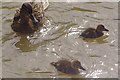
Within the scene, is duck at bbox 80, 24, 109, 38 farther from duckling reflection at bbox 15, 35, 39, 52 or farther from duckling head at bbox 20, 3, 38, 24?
duckling head at bbox 20, 3, 38, 24

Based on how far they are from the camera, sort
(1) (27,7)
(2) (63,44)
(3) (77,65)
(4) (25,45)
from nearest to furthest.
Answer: (3) (77,65) < (2) (63,44) < (4) (25,45) < (1) (27,7)

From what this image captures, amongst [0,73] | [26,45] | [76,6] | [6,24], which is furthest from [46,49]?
[76,6]

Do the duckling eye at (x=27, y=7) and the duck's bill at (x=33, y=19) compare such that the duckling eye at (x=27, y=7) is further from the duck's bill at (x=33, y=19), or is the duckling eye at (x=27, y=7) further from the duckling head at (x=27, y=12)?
the duck's bill at (x=33, y=19)

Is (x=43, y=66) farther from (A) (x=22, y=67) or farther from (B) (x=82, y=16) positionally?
(B) (x=82, y=16)

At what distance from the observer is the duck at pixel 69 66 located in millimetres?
3600

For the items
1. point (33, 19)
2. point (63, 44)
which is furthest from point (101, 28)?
point (33, 19)

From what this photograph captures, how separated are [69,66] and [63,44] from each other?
74cm

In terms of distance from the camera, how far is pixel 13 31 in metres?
4.87

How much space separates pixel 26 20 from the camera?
4.92m

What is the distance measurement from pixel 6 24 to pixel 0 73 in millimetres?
1569

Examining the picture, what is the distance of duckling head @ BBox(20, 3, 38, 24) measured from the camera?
4.84 m

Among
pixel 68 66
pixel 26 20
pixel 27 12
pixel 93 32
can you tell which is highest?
pixel 27 12

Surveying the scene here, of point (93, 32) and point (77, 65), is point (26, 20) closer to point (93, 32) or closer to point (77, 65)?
point (93, 32)

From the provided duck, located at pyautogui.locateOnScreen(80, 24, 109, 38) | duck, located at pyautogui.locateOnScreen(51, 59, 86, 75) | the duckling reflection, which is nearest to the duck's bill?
the duckling reflection
